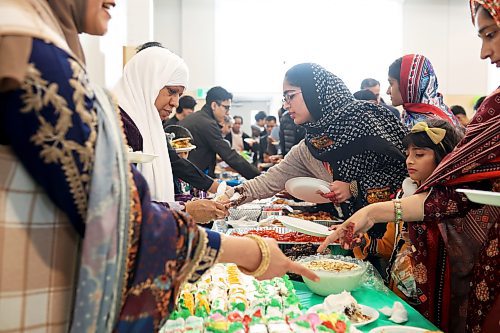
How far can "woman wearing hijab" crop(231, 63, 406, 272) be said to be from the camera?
7.04ft

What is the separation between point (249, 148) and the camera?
1004cm

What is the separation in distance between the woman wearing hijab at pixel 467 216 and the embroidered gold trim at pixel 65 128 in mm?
1054

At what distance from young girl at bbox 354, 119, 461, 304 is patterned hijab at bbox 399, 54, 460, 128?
0.82 meters

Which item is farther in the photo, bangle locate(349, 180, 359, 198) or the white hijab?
bangle locate(349, 180, 359, 198)

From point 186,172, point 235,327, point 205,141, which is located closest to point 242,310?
point 235,327

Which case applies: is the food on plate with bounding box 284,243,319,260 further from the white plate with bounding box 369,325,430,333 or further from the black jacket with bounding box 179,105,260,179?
the black jacket with bounding box 179,105,260,179

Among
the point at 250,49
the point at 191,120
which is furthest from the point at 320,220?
the point at 250,49

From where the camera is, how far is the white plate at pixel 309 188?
7.68 feet

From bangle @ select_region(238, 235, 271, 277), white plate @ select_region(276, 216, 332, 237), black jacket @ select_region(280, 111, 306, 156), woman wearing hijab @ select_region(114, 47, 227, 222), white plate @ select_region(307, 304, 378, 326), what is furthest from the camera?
black jacket @ select_region(280, 111, 306, 156)

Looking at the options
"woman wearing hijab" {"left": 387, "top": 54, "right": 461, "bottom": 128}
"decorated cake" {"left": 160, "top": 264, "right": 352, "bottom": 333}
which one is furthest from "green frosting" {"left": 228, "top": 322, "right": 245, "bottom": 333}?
"woman wearing hijab" {"left": 387, "top": 54, "right": 461, "bottom": 128}

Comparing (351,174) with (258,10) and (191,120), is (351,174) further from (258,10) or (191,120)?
(258,10)

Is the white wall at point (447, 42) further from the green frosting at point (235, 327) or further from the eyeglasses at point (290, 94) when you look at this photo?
the green frosting at point (235, 327)

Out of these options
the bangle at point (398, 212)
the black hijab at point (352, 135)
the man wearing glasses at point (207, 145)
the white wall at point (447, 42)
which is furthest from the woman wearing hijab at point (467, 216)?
the white wall at point (447, 42)

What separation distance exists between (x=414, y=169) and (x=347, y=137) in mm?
374
